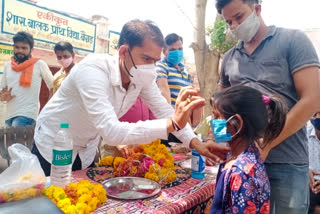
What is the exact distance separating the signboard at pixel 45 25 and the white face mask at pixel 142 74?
17.2 ft

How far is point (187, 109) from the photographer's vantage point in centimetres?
146

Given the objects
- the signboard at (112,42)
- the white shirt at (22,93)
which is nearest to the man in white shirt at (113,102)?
the white shirt at (22,93)

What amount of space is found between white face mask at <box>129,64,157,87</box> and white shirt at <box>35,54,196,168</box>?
84 millimetres

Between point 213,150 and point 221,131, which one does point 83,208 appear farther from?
point 213,150

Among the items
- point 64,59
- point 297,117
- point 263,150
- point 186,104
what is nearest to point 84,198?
point 186,104

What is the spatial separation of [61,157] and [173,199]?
2.17 feet

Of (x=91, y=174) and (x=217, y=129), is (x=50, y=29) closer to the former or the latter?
(x=91, y=174)

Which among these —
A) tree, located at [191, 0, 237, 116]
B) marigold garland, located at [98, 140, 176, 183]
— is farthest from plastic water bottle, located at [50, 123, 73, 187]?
tree, located at [191, 0, 237, 116]

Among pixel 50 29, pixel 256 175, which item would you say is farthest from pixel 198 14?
pixel 256 175

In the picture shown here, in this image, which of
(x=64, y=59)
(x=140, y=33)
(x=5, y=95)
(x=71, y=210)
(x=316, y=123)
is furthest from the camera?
(x=64, y=59)

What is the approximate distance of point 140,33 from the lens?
1659 mm

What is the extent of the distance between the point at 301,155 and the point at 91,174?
1360mm

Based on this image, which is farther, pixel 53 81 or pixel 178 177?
pixel 53 81

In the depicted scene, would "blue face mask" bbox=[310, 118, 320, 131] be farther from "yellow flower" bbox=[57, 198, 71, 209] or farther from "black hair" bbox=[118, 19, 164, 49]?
"yellow flower" bbox=[57, 198, 71, 209]
